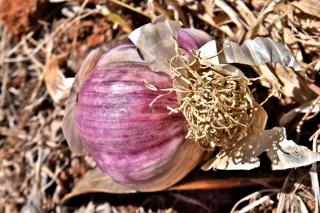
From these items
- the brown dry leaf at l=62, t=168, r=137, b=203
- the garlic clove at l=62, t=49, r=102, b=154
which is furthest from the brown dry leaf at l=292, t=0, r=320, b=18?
the brown dry leaf at l=62, t=168, r=137, b=203

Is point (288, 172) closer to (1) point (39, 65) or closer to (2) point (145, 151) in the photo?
(2) point (145, 151)

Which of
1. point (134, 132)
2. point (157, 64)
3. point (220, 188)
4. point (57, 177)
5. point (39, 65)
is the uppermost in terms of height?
point (157, 64)

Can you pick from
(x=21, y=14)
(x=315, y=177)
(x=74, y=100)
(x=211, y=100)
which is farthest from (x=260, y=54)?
(x=21, y=14)

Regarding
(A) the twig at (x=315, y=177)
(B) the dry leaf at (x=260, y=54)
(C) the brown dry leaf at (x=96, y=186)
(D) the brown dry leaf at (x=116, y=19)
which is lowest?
(C) the brown dry leaf at (x=96, y=186)

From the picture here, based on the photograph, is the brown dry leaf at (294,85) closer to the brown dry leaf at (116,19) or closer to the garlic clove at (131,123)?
the garlic clove at (131,123)

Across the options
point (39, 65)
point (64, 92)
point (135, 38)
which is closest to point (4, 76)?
point (39, 65)

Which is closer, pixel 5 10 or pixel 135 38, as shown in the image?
pixel 135 38

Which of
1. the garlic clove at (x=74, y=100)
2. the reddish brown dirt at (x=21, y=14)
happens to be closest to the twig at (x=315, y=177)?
the garlic clove at (x=74, y=100)
